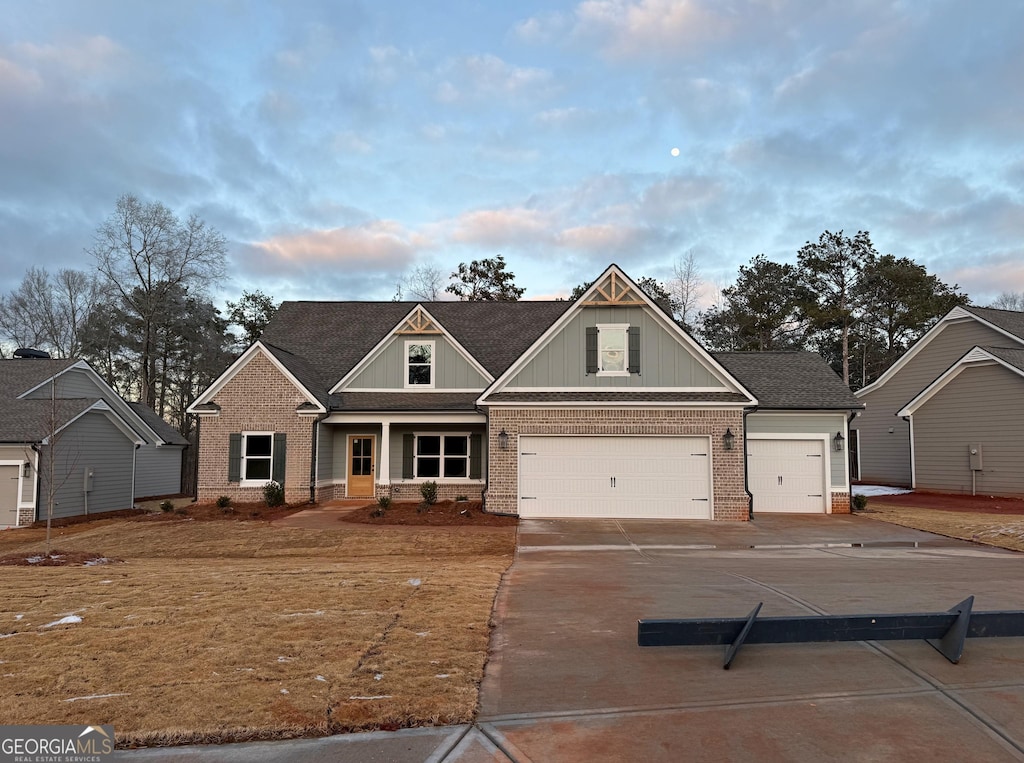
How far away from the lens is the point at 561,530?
49.2 ft

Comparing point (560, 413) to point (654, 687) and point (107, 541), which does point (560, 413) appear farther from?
point (654, 687)

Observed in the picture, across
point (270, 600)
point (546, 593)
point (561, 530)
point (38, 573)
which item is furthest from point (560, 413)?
point (38, 573)

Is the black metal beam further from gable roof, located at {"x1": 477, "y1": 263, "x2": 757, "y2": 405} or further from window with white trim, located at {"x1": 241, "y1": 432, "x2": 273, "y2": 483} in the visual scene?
window with white trim, located at {"x1": 241, "y1": 432, "x2": 273, "y2": 483}

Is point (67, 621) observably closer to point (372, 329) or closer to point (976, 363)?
point (372, 329)

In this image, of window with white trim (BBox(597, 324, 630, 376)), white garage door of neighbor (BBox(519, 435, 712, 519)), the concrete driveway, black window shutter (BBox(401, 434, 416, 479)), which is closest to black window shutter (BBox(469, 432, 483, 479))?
black window shutter (BBox(401, 434, 416, 479))

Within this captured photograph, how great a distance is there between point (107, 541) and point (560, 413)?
11.2 metres

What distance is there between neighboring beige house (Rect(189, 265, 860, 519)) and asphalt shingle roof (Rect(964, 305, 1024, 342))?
9.13 m

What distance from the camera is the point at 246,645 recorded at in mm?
5918

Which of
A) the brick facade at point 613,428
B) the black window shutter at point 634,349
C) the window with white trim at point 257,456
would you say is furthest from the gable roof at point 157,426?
the black window shutter at point 634,349

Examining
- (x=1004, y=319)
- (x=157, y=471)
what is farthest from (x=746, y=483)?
(x=157, y=471)

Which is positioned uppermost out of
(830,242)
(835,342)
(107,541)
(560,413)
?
(830,242)

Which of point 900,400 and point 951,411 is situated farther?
point 900,400

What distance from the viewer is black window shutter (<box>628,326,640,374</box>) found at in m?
17.5

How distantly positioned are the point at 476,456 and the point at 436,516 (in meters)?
4.24
